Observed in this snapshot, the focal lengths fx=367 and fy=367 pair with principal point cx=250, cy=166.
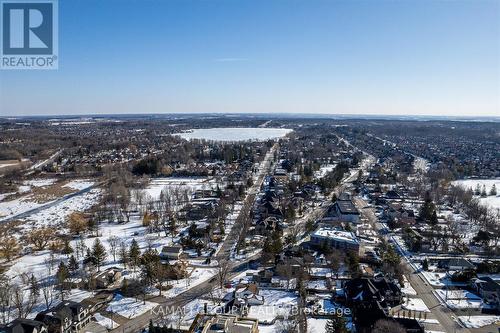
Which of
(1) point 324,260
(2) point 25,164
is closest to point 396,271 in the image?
(1) point 324,260

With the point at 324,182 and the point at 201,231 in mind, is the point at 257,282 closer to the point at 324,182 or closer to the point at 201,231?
the point at 201,231

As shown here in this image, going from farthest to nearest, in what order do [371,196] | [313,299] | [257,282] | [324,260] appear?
1. [371,196]
2. [324,260]
3. [257,282]
4. [313,299]

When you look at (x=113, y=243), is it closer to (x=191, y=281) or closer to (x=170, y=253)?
(x=170, y=253)

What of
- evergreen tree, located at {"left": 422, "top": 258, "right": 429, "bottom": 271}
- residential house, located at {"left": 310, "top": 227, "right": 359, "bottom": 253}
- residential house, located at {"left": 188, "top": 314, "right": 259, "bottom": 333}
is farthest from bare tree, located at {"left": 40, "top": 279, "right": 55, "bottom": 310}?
evergreen tree, located at {"left": 422, "top": 258, "right": 429, "bottom": 271}

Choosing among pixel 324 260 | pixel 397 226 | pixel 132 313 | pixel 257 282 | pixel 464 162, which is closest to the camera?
pixel 132 313

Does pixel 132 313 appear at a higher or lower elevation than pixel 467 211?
lower

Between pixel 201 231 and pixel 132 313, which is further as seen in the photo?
pixel 201 231

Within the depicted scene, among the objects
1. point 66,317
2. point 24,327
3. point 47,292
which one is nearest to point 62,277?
point 47,292

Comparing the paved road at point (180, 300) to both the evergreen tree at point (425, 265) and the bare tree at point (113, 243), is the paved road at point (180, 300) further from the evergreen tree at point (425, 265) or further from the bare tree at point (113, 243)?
the evergreen tree at point (425, 265)
